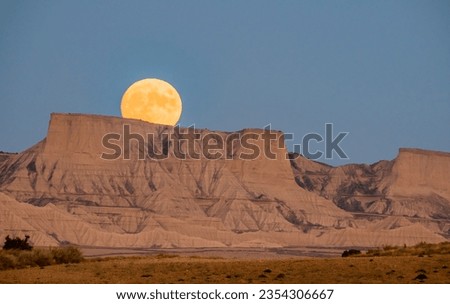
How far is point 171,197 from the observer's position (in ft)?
571

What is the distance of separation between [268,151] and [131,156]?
25.5 metres

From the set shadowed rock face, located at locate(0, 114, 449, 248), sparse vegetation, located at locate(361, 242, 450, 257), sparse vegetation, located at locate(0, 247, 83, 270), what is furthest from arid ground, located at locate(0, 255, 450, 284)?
shadowed rock face, located at locate(0, 114, 449, 248)

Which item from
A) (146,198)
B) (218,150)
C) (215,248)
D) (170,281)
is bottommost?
(170,281)

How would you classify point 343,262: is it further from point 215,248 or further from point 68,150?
point 68,150

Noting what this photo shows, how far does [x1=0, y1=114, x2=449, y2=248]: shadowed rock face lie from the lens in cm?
16125

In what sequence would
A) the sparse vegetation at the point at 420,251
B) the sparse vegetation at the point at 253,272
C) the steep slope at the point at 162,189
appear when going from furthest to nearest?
the steep slope at the point at 162,189 < the sparse vegetation at the point at 420,251 < the sparse vegetation at the point at 253,272

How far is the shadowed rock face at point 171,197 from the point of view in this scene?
161250mm

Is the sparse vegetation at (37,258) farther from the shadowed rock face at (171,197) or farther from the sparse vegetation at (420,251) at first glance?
the shadowed rock face at (171,197)

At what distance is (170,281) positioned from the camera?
41688mm

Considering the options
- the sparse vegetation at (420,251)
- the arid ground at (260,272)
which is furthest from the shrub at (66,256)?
the sparse vegetation at (420,251)

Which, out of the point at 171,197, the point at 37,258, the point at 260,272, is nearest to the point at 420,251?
the point at 260,272

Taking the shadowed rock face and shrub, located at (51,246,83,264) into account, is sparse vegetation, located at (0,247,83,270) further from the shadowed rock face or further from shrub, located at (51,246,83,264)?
the shadowed rock face

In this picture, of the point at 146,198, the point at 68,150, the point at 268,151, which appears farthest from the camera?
the point at 268,151

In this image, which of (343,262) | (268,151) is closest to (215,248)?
(268,151)
